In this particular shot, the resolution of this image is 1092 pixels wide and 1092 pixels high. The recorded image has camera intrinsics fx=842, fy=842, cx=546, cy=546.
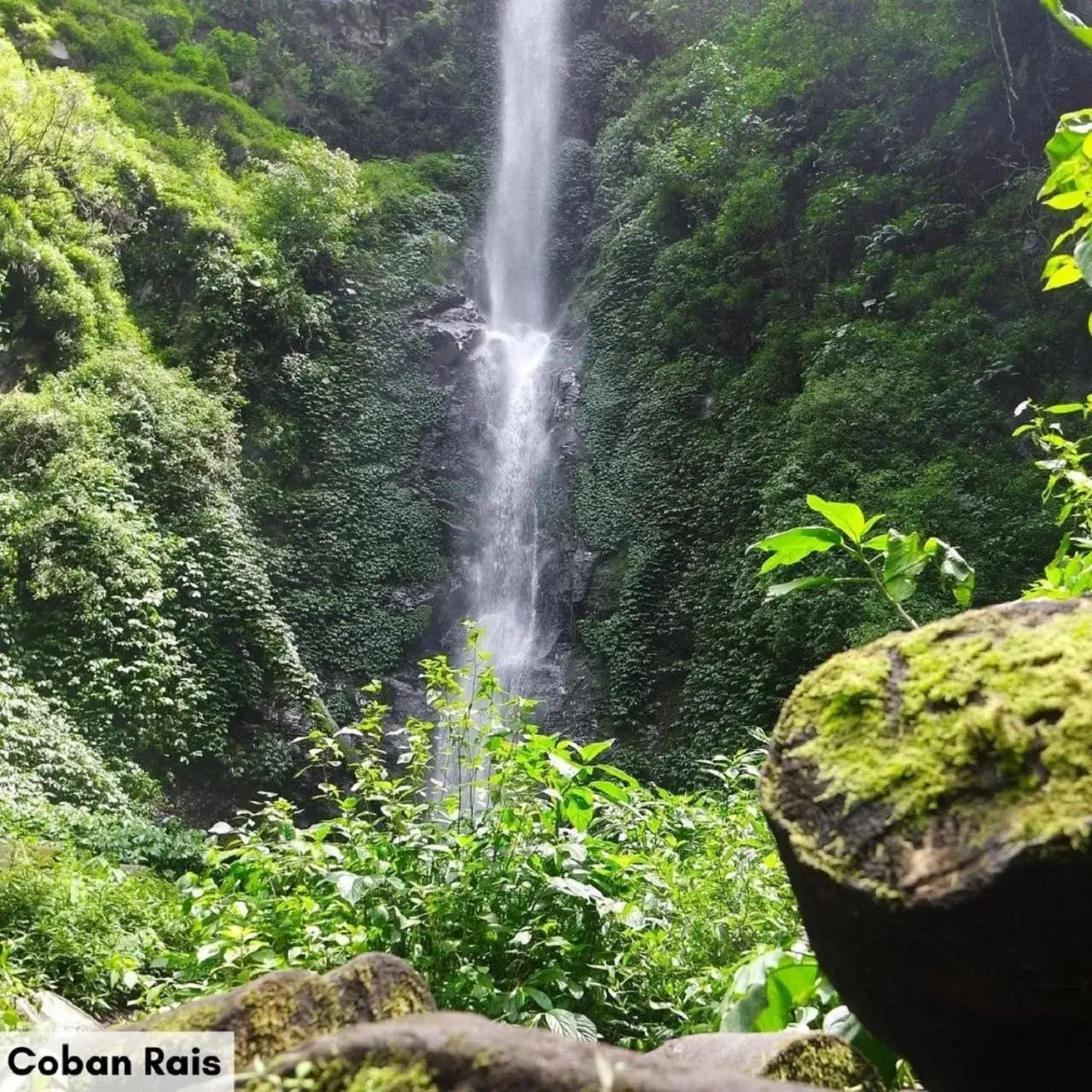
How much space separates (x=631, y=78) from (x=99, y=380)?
15.3m

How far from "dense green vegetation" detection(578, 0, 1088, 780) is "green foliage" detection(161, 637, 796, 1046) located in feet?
19.6

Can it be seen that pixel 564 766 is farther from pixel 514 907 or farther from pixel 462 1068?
pixel 462 1068

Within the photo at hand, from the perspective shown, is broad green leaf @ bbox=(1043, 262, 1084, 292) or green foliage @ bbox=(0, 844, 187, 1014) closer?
broad green leaf @ bbox=(1043, 262, 1084, 292)

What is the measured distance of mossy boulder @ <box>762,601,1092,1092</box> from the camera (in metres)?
0.93

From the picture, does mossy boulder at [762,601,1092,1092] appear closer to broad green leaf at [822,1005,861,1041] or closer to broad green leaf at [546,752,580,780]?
broad green leaf at [822,1005,861,1041]

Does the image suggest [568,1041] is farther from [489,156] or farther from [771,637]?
[489,156]

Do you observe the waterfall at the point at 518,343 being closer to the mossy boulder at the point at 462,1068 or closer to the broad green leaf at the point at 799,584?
the broad green leaf at the point at 799,584

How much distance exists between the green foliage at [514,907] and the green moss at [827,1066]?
33.1 inches

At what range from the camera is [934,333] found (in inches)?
405

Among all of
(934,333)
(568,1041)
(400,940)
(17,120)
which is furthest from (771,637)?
(17,120)

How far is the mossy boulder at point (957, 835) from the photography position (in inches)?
36.7

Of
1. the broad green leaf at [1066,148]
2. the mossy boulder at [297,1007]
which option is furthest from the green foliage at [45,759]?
the broad green leaf at [1066,148]

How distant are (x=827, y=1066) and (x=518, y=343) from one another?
53.7ft

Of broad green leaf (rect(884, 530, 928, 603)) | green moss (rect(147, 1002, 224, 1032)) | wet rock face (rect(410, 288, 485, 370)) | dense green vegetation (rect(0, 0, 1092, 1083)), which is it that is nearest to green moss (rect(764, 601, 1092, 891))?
broad green leaf (rect(884, 530, 928, 603))
